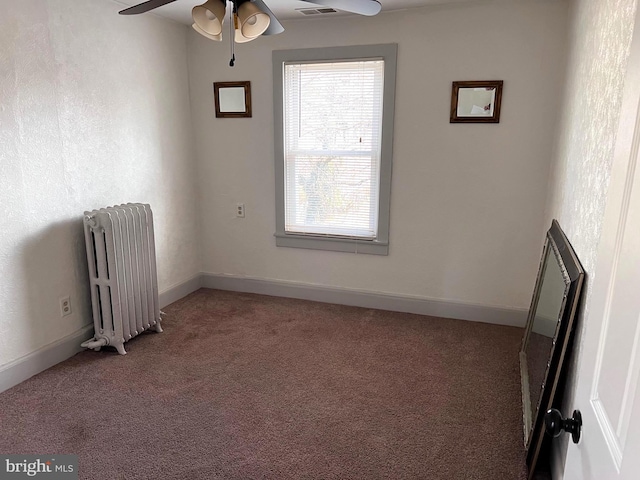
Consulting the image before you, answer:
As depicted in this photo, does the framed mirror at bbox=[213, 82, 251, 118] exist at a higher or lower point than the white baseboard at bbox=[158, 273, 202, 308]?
higher

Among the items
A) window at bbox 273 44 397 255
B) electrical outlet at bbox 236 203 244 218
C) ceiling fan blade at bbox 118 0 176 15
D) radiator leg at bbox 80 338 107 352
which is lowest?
radiator leg at bbox 80 338 107 352

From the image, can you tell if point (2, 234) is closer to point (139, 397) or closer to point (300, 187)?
point (139, 397)

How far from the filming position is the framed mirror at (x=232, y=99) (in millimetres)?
3727

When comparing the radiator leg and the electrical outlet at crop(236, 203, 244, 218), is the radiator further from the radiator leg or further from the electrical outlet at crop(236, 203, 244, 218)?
the electrical outlet at crop(236, 203, 244, 218)

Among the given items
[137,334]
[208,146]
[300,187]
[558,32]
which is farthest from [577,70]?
[137,334]

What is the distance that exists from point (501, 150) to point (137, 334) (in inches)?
114

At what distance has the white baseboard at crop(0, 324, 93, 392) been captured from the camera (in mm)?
2531

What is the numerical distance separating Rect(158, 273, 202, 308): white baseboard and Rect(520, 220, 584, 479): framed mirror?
2753mm

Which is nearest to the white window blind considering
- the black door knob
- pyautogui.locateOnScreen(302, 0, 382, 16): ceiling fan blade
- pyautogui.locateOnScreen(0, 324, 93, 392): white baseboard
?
pyautogui.locateOnScreen(302, 0, 382, 16): ceiling fan blade

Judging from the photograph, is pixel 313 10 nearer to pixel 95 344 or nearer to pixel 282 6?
pixel 282 6

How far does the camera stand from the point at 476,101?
10.5 feet

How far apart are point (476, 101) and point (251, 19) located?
1913 mm

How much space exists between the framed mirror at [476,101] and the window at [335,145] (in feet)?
1.53

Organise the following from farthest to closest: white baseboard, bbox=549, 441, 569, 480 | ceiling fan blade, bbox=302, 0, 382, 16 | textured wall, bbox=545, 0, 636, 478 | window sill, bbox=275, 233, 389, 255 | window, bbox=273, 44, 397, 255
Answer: window sill, bbox=275, 233, 389, 255
window, bbox=273, 44, 397, 255
ceiling fan blade, bbox=302, 0, 382, 16
white baseboard, bbox=549, 441, 569, 480
textured wall, bbox=545, 0, 636, 478
